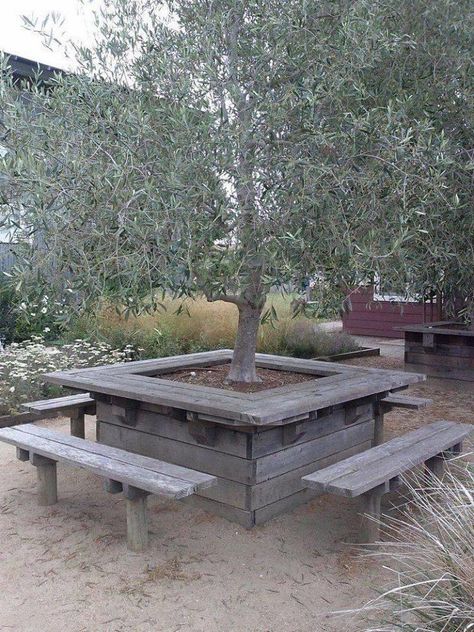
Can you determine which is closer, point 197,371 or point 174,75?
point 174,75

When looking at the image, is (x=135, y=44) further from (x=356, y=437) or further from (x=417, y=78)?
(x=356, y=437)

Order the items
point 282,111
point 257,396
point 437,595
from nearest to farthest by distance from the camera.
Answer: point 437,595 → point 282,111 → point 257,396

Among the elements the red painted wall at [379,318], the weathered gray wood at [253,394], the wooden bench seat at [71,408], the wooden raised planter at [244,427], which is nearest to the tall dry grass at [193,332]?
the wooden bench seat at [71,408]

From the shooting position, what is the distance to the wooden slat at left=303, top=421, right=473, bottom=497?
139 inches

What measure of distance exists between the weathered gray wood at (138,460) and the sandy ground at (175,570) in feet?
1.66

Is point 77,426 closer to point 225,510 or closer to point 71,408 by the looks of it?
point 71,408

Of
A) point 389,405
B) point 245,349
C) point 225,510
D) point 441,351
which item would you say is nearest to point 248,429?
point 225,510

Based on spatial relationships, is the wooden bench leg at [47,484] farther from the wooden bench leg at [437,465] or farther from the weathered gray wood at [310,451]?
the wooden bench leg at [437,465]

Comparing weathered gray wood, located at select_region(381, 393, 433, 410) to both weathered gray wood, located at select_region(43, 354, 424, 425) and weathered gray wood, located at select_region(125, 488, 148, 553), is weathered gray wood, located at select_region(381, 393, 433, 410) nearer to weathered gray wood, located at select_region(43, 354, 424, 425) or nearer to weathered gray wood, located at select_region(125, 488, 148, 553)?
weathered gray wood, located at select_region(43, 354, 424, 425)

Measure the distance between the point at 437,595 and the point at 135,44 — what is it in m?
4.08

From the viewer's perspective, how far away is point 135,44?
4668mm

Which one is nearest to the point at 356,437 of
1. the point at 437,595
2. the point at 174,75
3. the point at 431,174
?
the point at 431,174

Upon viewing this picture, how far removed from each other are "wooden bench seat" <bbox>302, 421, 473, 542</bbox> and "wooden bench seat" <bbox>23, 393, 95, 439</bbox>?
8.34 ft

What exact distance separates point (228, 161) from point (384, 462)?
209 centimetres
